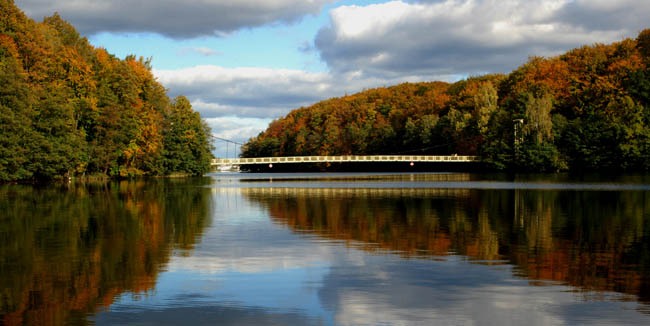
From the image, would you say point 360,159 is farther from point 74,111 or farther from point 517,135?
point 74,111

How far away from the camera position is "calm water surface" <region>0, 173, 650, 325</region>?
1041 cm

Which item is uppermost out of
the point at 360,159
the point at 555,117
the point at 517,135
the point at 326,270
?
the point at 555,117

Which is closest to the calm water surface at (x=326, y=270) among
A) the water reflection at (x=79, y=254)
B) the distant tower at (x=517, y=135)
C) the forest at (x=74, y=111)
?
the water reflection at (x=79, y=254)

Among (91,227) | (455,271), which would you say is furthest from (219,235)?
(455,271)

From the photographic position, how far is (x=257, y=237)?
20422 millimetres

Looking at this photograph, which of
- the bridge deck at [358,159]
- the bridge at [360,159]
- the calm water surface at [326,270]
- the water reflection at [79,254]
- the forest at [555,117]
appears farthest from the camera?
the bridge deck at [358,159]

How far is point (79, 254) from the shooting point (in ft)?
54.2

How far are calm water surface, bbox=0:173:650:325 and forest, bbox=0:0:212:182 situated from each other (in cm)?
3271

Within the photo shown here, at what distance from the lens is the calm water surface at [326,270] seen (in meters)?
10.4

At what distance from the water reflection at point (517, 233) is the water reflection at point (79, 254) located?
4637mm

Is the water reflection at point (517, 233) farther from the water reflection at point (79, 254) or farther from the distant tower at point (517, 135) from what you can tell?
the distant tower at point (517, 135)

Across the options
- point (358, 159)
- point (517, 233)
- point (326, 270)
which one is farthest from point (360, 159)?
point (326, 270)

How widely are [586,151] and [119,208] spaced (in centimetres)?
7703

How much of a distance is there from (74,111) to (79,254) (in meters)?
53.4
